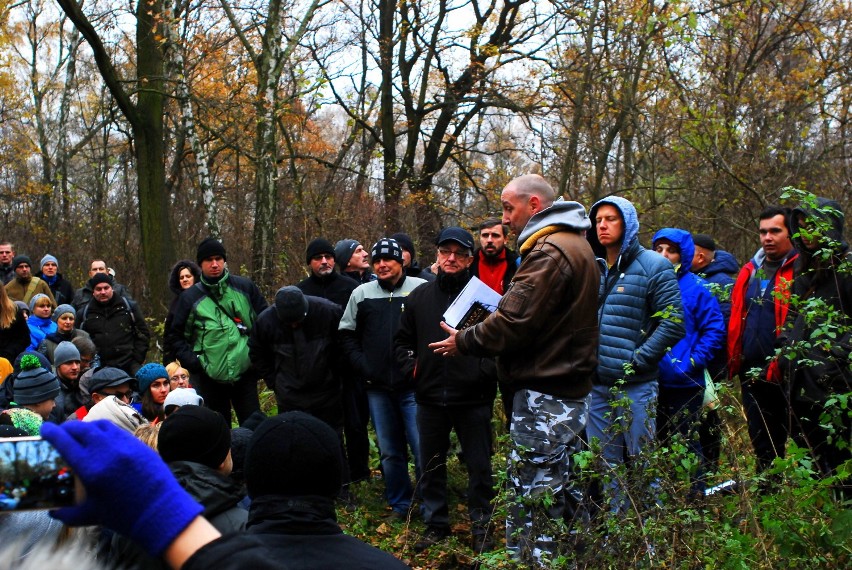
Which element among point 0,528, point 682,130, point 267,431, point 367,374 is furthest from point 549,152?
point 0,528

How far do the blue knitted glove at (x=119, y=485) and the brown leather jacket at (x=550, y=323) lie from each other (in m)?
3.23

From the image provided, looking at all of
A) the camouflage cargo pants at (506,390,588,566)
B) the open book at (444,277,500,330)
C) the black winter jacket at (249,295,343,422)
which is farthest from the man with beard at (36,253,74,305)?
the camouflage cargo pants at (506,390,588,566)

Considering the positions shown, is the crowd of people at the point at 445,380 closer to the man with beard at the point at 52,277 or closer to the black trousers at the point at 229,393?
the black trousers at the point at 229,393

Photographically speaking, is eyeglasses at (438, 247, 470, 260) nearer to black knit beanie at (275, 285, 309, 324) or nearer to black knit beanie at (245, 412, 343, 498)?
black knit beanie at (275, 285, 309, 324)

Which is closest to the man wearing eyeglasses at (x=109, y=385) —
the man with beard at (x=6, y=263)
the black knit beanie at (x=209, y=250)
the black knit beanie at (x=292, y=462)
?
the black knit beanie at (x=209, y=250)

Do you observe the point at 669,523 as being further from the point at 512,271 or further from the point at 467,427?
the point at 512,271

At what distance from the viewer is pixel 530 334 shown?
445cm

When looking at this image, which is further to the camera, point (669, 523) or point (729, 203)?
point (729, 203)

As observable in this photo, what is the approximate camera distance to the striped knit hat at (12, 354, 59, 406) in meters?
5.95

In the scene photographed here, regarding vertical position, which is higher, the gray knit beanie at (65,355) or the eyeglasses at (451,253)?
the eyeglasses at (451,253)

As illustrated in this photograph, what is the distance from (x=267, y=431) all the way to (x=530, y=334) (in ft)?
7.46

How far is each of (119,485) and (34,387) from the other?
532 centimetres

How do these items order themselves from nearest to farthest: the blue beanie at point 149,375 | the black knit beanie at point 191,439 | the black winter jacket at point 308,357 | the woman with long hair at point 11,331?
the black knit beanie at point 191,439, the blue beanie at point 149,375, the black winter jacket at point 308,357, the woman with long hair at point 11,331

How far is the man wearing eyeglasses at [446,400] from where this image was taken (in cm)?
591
